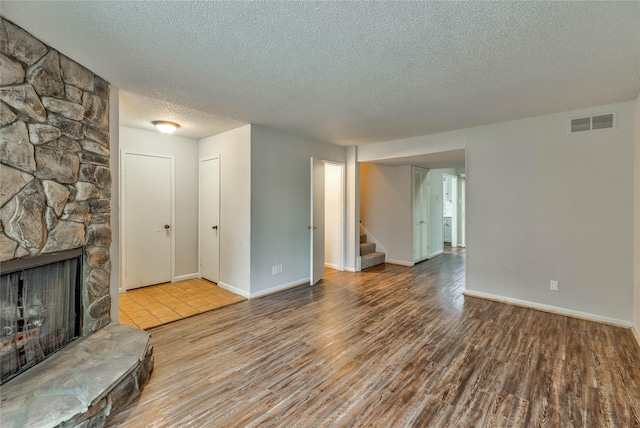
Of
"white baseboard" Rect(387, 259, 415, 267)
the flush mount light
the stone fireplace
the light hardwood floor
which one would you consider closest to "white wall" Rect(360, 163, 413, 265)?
"white baseboard" Rect(387, 259, 415, 267)

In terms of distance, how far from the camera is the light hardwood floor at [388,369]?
5.95 ft

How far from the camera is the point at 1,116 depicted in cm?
174

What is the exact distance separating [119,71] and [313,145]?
119 inches

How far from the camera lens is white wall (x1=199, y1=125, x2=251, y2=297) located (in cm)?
405

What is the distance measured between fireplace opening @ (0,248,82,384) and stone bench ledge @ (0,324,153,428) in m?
0.09

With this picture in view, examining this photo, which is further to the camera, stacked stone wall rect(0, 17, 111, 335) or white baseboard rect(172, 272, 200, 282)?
white baseboard rect(172, 272, 200, 282)

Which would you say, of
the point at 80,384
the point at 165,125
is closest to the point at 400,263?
the point at 165,125

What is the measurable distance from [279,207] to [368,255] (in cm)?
268

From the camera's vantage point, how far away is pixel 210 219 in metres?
4.85

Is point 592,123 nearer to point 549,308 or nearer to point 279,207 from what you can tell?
point 549,308

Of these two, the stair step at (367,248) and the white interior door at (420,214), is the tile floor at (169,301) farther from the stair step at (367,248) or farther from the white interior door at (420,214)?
the white interior door at (420,214)

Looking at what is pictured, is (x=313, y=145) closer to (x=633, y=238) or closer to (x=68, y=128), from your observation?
(x=68, y=128)

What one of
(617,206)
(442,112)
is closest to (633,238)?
(617,206)

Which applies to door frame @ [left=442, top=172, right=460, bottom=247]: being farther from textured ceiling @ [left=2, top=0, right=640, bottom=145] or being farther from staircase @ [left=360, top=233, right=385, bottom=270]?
textured ceiling @ [left=2, top=0, right=640, bottom=145]
